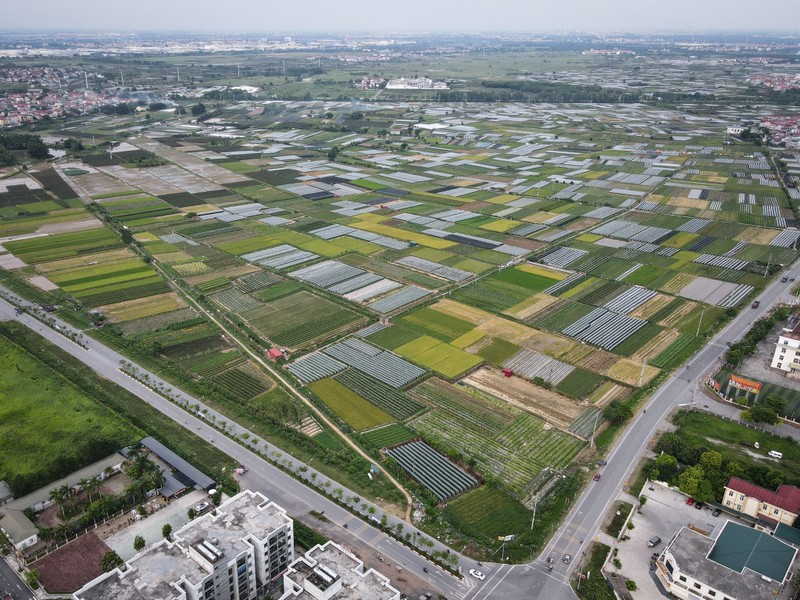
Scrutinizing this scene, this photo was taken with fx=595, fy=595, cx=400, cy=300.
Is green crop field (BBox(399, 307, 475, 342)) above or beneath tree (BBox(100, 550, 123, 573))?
above

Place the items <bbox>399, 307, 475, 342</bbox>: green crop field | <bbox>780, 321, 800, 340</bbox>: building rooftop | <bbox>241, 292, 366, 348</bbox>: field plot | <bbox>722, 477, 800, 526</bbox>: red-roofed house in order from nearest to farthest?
<bbox>722, 477, 800, 526</bbox>: red-roofed house
<bbox>780, 321, 800, 340</bbox>: building rooftop
<bbox>241, 292, 366, 348</bbox>: field plot
<bbox>399, 307, 475, 342</bbox>: green crop field

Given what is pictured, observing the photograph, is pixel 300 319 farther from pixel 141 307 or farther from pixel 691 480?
pixel 691 480

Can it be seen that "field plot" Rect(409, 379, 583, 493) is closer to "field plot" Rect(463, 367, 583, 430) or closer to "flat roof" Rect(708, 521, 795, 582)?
"field plot" Rect(463, 367, 583, 430)

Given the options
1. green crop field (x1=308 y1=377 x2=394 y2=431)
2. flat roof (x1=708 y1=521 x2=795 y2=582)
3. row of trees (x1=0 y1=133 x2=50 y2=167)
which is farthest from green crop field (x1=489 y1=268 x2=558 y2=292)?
row of trees (x1=0 y1=133 x2=50 y2=167)

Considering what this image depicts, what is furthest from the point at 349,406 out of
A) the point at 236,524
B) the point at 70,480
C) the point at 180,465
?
the point at 70,480

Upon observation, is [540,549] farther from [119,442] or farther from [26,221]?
[26,221]

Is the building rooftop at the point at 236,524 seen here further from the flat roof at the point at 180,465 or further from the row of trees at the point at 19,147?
the row of trees at the point at 19,147

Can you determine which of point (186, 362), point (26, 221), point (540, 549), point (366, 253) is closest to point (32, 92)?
point (26, 221)
